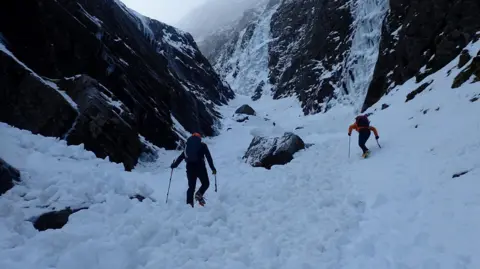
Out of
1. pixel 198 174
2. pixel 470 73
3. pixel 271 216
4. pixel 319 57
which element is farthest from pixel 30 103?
pixel 319 57

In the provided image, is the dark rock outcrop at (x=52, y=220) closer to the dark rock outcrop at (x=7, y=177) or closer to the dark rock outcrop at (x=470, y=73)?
the dark rock outcrop at (x=7, y=177)

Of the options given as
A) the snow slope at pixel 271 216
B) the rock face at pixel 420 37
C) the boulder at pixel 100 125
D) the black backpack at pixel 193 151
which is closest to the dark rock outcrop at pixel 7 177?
the snow slope at pixel 271 216

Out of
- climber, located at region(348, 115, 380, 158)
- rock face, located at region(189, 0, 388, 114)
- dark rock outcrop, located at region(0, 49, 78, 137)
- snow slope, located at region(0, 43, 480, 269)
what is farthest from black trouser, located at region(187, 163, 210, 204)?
rock face, located at region(189, 0, 388, 114)

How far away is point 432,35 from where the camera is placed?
24.9m

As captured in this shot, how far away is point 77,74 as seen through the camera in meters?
20.0

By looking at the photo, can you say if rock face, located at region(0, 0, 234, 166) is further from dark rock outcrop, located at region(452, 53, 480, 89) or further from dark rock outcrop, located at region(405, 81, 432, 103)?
dark rock outcrop, located at region(452, 53, 480, 89)

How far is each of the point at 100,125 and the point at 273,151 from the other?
8329 millimetres

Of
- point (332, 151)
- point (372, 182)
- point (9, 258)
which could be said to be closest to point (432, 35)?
point (332, 151)

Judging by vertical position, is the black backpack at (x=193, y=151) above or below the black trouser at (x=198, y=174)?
above

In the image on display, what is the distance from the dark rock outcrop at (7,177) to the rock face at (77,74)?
28.1ft

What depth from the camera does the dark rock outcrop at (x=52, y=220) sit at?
6.09 meters

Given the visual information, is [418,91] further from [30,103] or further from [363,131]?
[30,103]

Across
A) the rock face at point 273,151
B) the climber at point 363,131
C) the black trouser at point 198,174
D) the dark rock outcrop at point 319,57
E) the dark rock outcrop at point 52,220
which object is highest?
the dark rock outcrop at point 319,57

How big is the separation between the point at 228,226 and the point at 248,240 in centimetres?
79
